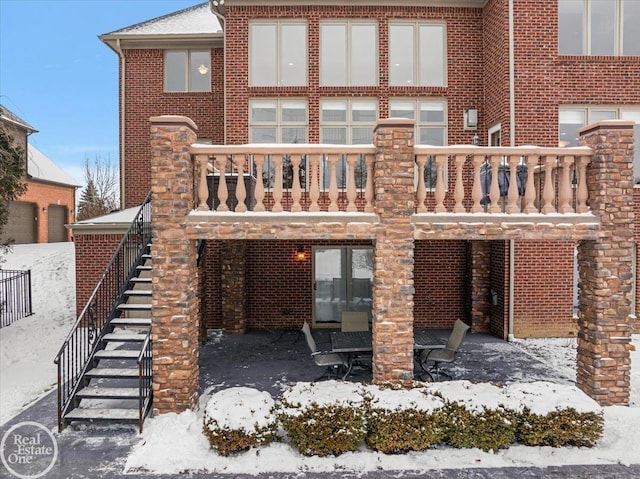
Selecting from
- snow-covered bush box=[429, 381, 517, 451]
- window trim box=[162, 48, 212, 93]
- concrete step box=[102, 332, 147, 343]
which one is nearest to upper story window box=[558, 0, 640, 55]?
snow-covered bush box=[429, 381, 517, 451]

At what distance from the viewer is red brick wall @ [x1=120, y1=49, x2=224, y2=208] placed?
38.3 feet

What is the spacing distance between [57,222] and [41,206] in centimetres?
216

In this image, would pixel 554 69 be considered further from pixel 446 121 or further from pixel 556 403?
pixel 556 403

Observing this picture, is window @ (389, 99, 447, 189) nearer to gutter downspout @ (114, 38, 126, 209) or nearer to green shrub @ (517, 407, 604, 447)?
green shrub @ (517, 407, 604, 447)

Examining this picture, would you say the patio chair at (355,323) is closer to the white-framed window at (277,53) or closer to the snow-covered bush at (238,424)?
the snow-covered bush at (238,424)

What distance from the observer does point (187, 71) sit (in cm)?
1181

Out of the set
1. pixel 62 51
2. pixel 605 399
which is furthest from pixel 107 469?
pixel 62 51

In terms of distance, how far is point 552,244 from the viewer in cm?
934

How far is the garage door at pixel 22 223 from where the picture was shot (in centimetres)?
2139

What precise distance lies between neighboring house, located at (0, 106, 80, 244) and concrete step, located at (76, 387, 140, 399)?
1821 centimetres

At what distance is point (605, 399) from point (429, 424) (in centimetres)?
293

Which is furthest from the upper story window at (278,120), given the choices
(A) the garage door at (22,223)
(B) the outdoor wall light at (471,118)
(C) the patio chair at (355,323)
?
(A) the garage door at (22,223)

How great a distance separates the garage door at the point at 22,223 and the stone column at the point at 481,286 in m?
22.8

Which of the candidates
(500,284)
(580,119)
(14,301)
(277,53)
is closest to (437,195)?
(500,284)
